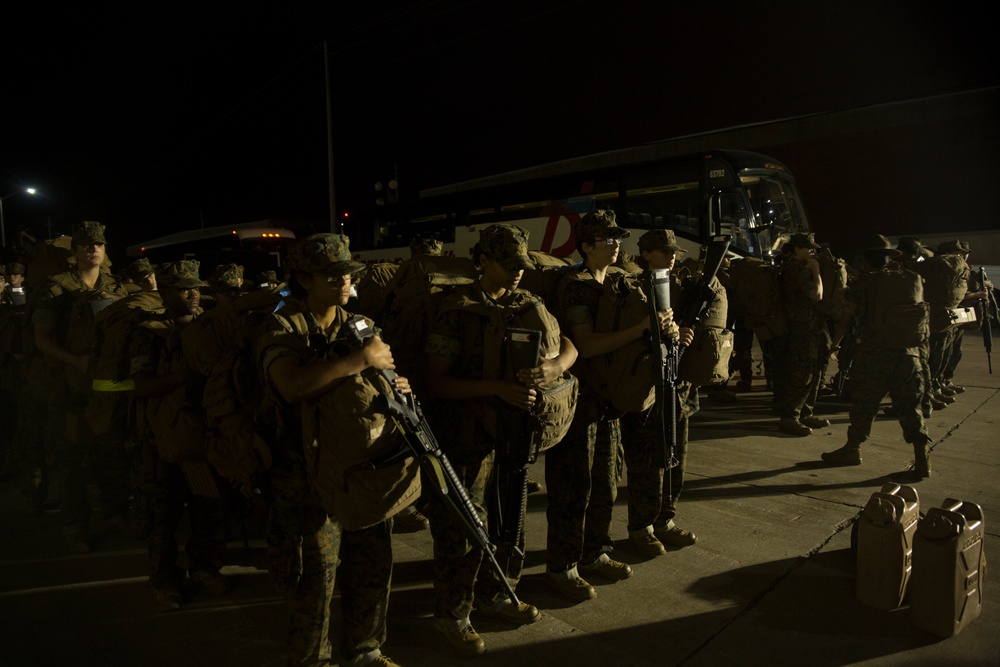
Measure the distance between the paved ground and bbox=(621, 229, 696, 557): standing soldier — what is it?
0.12 m

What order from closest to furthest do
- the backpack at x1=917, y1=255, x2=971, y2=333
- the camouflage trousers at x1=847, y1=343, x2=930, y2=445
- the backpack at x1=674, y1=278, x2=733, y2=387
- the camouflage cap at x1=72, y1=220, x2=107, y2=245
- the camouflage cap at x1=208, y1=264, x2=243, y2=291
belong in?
the backpack at x1=674, y1=278, x2=733, y2=387
the camouflage cap at x1=72, y1=220, x2=107, y2=245
the camouflage cap at x1=208, y1=264, x2=243, y2=291
the camouflage trousers at x1=847, y1=343, x2=930, y2=445
the backpack at x1=917, y1=255, x2=971, y2=333

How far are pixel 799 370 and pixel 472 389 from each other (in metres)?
5.10

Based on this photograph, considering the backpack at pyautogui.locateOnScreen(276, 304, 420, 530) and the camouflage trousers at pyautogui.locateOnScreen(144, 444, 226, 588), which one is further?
the camouflage trousers at pyautogui.locateOnScreen(144, 444, 226, 588)

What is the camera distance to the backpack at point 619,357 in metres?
3.38

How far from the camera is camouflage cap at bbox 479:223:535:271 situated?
2.93 meters

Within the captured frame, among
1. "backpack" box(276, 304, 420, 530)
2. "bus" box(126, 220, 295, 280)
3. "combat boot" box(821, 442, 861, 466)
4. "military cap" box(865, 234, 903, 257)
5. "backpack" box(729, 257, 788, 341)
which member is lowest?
"combat boot" box(821, 442, 861, 466)

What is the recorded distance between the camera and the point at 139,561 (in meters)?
4.15

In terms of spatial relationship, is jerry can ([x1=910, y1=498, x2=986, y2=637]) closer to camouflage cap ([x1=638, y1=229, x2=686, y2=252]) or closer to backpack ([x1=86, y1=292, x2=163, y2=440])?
camouflage cap ([x1=638, y1=229, x2=686, y2=252])

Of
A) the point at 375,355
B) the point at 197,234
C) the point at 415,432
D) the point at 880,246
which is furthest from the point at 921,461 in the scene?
the point at 197,234

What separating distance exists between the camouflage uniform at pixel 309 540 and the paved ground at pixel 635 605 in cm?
51

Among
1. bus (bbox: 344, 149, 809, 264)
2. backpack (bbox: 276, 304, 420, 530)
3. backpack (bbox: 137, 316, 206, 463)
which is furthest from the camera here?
bus (bbox: 344, 149, 809, 264)

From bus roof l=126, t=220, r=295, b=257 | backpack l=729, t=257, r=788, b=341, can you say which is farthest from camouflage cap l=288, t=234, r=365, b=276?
bus roof l=126, t=220, r=295, b=257

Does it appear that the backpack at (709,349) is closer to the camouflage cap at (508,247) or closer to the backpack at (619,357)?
the backpack at (619,357)

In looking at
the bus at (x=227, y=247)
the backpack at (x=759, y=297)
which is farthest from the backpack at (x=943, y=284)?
the bus at (x=227, y=247)
